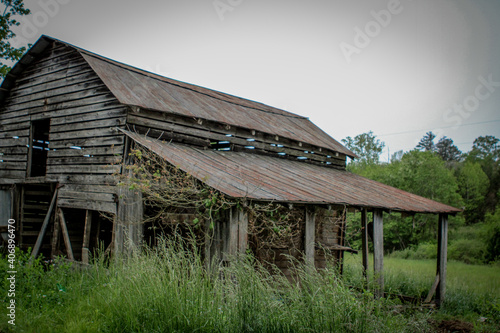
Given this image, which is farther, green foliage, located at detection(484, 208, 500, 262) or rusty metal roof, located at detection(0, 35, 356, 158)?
green foliage, located at detection(484, 208, 500, 262)

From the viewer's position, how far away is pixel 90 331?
4.28 meters

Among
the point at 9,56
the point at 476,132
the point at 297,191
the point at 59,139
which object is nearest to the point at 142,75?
the point at 59,139

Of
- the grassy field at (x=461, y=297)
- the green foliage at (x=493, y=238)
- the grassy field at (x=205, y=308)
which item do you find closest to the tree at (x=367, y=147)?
the green foliage at (x=493, y=238)

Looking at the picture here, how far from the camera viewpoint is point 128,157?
8148 millimetres

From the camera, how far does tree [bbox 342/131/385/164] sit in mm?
51031

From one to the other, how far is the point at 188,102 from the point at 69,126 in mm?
3429

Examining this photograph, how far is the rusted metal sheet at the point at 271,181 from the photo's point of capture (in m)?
6.65

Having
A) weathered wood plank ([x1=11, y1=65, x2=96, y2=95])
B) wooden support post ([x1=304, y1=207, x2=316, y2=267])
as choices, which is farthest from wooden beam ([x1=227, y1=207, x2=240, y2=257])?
weathered wood plank ([x1=11, y1=65, x2=96, y2=95])

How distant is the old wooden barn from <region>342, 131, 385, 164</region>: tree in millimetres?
39853

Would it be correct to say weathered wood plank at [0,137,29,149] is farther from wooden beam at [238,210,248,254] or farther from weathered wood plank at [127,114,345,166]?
wooden beam at [238,210,248,254]

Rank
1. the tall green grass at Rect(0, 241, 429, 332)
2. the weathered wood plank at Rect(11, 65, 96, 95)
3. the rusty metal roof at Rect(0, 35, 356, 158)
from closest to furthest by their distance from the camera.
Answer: the tall green grass at Rect(0, 241, 429, 332)
the rusty metal roof at Rect(0, 35, 356, 158)
the weathered wood plank at Rect(11, 65, 96, 95)

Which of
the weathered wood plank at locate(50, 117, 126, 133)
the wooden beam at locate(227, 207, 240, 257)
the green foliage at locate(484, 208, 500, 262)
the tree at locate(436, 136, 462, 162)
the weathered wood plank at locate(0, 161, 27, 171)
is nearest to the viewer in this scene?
the wooden beam at locate(227, 207, 240, 257)

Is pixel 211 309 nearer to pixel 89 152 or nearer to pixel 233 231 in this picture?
pixel 233 231

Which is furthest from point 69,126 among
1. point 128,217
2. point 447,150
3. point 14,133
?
point 447,150
